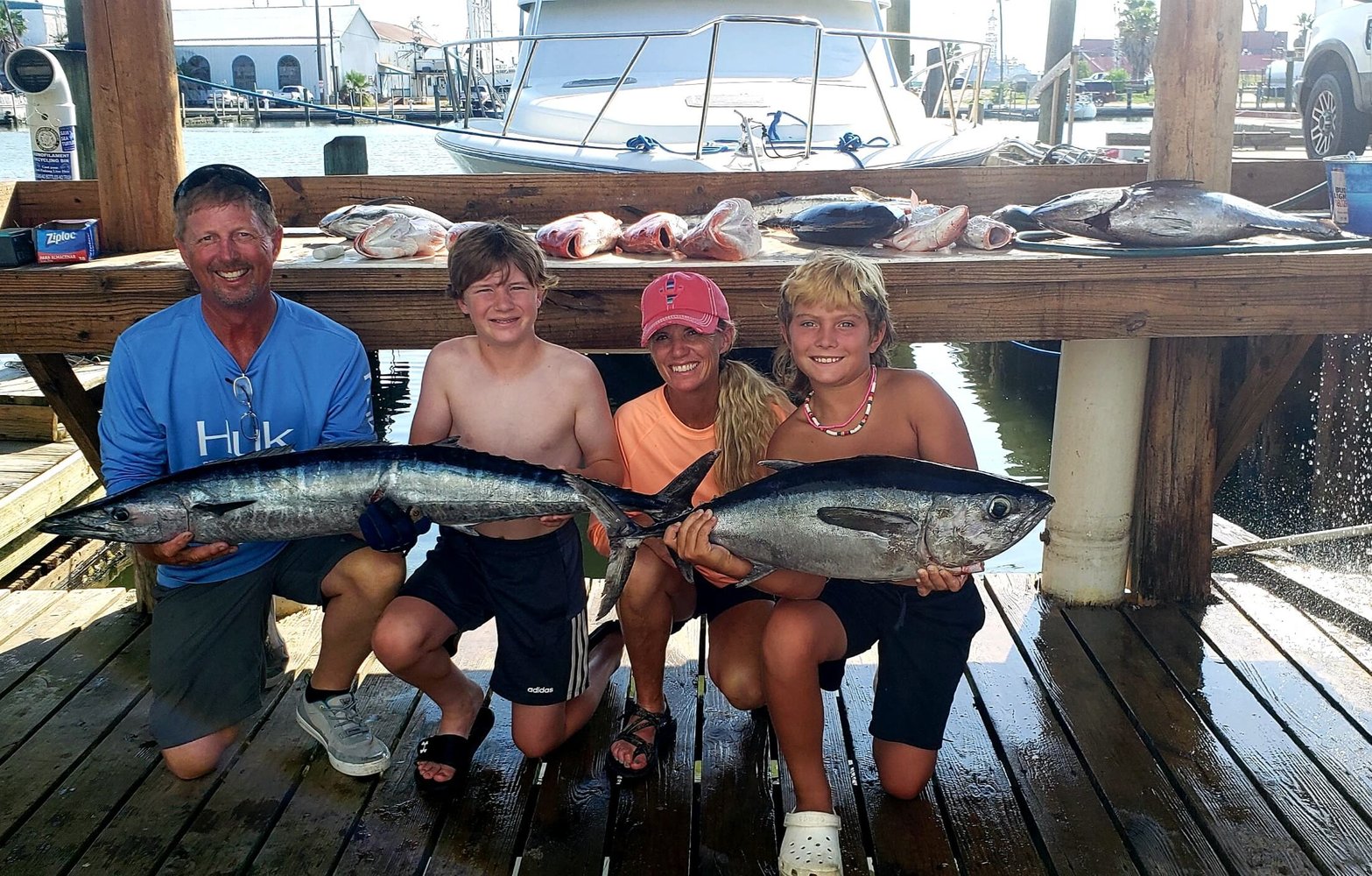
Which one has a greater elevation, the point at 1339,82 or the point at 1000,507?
the point at 1339,82

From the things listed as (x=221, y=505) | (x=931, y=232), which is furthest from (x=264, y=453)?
(x=931, y=232)

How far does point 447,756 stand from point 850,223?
84.4 inches

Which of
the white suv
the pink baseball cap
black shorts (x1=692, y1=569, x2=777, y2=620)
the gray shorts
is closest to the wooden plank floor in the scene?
the gray shorts

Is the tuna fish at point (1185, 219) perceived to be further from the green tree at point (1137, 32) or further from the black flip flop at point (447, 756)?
the green tree at point (1137, 32)

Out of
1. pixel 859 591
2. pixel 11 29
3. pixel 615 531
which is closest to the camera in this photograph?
pixel 615 531

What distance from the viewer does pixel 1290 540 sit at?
173 inches

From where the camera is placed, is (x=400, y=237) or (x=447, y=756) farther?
(x=400, y=237)

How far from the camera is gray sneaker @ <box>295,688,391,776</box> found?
281cm

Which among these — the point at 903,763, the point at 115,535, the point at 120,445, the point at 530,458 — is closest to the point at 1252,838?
the point at 903,763

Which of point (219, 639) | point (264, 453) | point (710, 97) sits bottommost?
point (219, 639)

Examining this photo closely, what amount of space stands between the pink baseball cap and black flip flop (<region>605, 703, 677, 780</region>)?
97 cm

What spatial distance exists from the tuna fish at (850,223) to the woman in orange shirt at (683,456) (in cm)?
92

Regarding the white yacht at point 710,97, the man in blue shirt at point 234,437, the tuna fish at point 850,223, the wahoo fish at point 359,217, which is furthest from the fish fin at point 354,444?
the white yacht at point 710,97

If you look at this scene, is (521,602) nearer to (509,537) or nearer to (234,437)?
(509,537)
